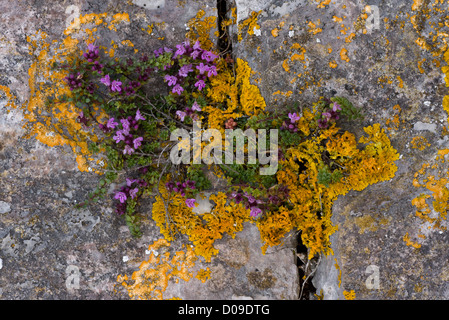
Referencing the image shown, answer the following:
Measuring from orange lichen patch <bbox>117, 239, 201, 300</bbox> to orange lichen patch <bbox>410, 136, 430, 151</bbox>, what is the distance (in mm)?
2535

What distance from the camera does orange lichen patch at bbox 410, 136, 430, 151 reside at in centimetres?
367

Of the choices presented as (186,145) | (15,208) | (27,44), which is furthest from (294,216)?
(27,44)

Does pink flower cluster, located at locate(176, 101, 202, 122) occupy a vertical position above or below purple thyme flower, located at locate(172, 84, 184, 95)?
below

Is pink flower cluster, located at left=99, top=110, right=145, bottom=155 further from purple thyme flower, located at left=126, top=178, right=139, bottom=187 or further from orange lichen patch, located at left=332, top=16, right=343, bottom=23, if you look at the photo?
orange lichen patch, located at left=332, top=16, right=343, bottom=23

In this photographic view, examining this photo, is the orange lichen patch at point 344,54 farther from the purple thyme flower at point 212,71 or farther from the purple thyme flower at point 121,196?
the purple thyme flower at point 121,196

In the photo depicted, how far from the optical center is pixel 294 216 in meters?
3.94

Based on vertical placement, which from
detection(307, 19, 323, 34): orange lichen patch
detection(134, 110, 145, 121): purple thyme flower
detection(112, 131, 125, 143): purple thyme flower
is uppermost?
detection(307, 19, 323, 34): orange lichen patch

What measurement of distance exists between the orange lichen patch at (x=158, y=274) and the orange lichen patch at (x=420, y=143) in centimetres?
254

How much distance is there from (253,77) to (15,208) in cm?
291

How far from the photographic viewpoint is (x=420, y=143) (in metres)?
3.67

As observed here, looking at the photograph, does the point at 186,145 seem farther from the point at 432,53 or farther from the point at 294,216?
Result: the point at 432,53

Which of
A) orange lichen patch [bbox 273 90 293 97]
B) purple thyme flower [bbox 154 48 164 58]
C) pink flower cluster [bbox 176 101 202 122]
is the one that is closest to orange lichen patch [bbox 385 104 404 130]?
orange lichen patch [bbox 273 90 293 97]

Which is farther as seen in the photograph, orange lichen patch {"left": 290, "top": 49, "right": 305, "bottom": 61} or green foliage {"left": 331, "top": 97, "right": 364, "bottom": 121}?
orange lichen patch {"left": 290, "top": 49, "right": 305, "bottom": 61}

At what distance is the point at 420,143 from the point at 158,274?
9.91 ft
